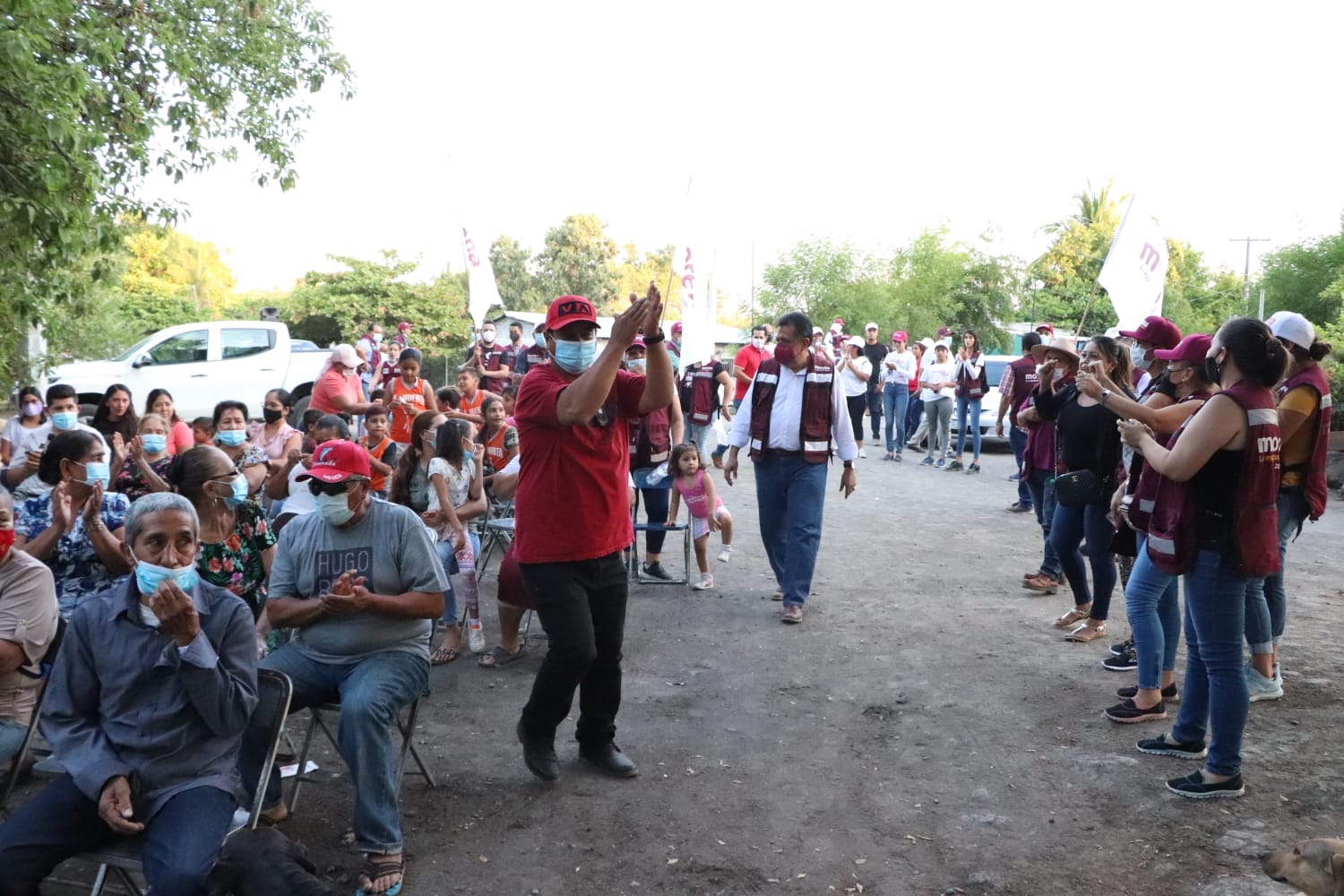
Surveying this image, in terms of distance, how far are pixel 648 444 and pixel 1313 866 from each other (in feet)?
18.9

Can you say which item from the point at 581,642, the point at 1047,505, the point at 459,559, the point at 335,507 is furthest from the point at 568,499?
the point at 1047,505

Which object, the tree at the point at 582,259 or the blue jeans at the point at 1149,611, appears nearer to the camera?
the blue jeans at the point at 1149,611

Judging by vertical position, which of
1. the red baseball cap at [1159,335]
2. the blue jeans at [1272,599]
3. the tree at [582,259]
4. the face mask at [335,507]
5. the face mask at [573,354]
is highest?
the tree at [582,259]

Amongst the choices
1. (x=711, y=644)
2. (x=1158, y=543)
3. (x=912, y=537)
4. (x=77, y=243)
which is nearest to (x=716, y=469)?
(x=912, y=537)

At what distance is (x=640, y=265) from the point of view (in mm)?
59219

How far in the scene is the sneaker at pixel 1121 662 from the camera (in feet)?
21.0

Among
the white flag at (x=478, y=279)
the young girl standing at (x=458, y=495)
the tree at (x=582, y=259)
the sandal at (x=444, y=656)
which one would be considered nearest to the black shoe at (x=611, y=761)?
the sandal at (x=444, y=656)

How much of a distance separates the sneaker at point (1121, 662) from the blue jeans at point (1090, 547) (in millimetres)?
489

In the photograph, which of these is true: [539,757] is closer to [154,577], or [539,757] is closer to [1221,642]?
[154,577]

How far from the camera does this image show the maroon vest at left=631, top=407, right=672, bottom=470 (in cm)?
862

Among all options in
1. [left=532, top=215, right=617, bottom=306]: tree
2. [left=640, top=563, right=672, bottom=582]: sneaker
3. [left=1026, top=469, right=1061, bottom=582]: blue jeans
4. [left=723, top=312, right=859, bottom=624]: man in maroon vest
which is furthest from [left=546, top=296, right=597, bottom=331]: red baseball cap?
[left=532, top=215, right=617, bottom=306]: tree

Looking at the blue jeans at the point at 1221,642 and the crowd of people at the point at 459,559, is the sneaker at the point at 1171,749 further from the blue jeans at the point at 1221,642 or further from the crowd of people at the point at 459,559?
the blue jeans at the point at 1221,642

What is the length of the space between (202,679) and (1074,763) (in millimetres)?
3681

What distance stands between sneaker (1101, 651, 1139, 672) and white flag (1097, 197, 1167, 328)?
4575mm
